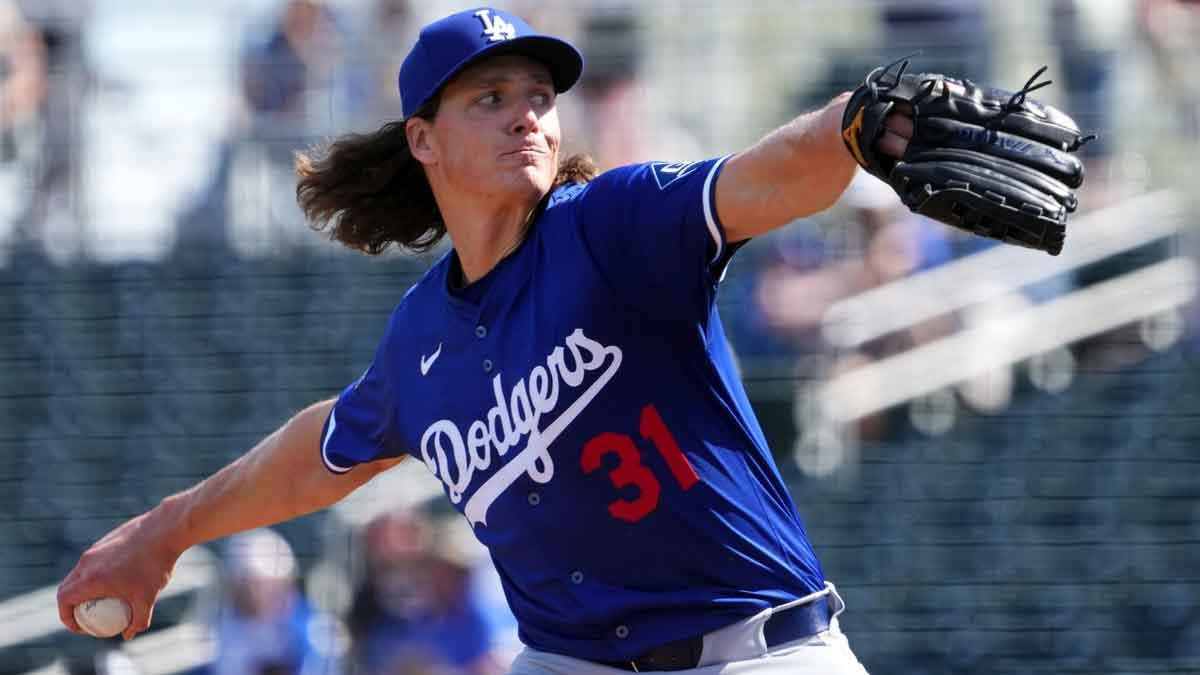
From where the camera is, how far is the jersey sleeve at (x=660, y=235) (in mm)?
3232

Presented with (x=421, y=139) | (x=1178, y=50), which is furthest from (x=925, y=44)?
(x=421, y=139)

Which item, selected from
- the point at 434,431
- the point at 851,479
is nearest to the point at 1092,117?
the point at 851,479

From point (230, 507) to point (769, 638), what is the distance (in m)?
1.32

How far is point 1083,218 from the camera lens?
7.58 metres

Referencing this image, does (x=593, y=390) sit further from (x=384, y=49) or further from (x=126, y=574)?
(x=384, y=49)

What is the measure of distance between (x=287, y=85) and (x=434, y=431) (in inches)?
188

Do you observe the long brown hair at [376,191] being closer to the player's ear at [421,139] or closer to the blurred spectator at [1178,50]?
the player's ear at [421,139]

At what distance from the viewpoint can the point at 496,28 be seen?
3793 millimetres

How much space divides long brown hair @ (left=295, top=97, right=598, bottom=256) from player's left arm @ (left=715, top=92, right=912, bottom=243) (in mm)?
1334

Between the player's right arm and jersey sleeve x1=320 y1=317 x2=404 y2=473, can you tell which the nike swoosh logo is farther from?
the player's right arm

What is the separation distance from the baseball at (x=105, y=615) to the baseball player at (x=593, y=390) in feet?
2.42

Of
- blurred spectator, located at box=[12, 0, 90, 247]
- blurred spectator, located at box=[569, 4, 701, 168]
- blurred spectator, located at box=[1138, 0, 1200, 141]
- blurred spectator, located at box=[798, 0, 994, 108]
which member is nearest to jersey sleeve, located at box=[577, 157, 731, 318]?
blurred spectator, located at box=[569, 4, 701, 168]

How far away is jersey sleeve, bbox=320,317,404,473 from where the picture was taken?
402 cm

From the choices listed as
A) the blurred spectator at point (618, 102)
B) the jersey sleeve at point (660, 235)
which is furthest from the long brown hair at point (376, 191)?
the blurred spectator at point (618, 102)
